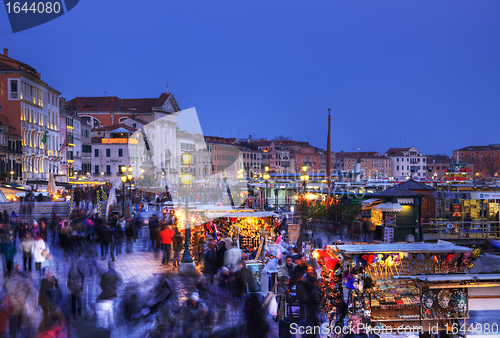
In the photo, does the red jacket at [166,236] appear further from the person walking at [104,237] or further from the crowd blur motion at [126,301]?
the person walking at [104,237]

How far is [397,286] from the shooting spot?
26.0 feet

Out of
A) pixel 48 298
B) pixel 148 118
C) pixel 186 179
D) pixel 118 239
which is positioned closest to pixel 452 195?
pixel 186 179

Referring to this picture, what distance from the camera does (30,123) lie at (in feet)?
150

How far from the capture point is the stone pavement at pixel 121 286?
27.3ft

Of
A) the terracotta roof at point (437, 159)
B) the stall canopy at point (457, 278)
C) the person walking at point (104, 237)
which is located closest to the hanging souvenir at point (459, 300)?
the stall canopy at point (457, 278)

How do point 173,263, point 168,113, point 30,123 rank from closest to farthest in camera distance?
point 173,263
point 30,123
point 168,113

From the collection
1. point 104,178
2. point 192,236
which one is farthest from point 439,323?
point 104,178

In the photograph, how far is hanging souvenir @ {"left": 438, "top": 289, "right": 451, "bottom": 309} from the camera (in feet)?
25.2

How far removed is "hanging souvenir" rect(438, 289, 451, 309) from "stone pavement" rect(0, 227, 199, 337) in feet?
14.5

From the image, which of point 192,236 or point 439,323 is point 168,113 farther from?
point 439,323

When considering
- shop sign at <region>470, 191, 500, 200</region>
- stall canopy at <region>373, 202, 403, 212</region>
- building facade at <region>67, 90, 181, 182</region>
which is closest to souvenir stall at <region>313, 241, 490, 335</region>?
stall canopy at <region>373, 202, 403, 212</region>

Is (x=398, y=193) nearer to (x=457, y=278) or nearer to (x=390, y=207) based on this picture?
(x=390, y=207)

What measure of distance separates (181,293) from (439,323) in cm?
505

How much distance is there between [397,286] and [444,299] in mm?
673
